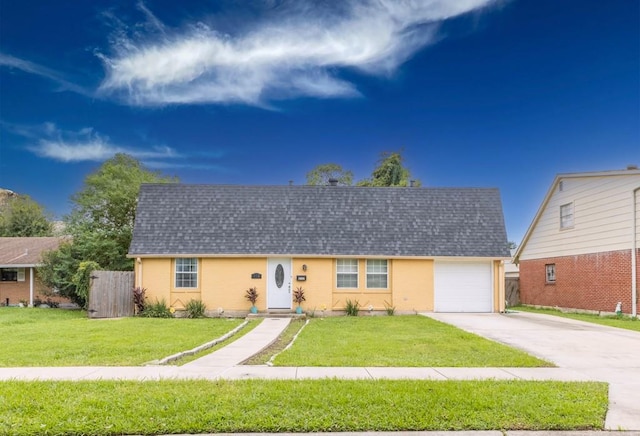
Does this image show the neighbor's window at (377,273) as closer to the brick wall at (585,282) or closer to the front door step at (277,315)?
the front door step at (277,315)

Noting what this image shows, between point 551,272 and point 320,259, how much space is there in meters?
11.7

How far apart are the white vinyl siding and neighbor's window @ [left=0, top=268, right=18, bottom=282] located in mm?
27031

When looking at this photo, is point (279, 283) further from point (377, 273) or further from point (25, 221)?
point (25, 221)

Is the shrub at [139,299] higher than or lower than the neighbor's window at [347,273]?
lower

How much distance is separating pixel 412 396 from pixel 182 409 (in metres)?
2.75

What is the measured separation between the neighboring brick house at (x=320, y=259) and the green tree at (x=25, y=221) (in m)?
26.7

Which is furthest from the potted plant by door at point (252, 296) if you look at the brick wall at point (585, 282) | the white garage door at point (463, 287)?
the brick wall at point (585, 282)

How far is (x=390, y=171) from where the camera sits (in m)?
36.5

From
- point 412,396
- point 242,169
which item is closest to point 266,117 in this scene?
point 242,169

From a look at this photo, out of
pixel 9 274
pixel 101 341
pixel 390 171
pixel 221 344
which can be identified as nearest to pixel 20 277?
pixel 9 274

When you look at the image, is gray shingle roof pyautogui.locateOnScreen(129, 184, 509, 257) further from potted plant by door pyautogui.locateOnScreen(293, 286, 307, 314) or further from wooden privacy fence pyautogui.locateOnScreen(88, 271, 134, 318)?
potted plant by door pyautogui.locateOnScreen(293, 286, 307, 314)

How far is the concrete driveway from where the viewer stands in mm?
6039

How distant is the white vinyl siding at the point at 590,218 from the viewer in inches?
690

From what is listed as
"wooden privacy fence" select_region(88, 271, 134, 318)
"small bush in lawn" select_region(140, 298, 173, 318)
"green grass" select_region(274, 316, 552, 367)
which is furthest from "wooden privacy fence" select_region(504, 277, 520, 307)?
"wooden privacy fence" select_region(88, 271, 134, 318)
